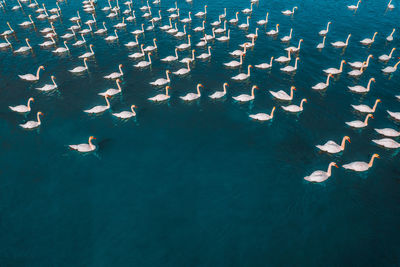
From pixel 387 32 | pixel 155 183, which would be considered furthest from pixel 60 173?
pixel 387 32

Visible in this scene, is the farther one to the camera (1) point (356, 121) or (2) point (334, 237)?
(1) point (356, 121)

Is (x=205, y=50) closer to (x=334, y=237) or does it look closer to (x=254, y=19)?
(x=254, y=19)

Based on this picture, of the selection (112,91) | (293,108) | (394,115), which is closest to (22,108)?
(112,91)

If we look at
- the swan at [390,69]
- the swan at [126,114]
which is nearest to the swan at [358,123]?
the swan at [390,69]

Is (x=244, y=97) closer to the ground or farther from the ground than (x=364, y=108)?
farther from the ground

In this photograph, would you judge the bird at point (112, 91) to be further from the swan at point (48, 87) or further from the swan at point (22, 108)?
the swan at point (22, 108)

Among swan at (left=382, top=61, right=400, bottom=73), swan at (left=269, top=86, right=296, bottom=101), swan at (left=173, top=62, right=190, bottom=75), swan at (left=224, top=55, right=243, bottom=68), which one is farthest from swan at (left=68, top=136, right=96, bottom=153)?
swan at (left=382, top=61, right=400, bottom=73)

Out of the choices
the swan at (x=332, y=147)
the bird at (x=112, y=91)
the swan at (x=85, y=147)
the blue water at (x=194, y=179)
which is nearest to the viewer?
the blue water at (x=194, y=179)

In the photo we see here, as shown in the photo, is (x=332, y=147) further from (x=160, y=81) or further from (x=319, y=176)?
(x=160, y=81)
